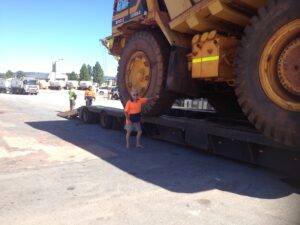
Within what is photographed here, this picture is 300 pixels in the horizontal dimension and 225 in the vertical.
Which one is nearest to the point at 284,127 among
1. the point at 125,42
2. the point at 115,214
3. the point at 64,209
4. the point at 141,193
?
the point at 141,193

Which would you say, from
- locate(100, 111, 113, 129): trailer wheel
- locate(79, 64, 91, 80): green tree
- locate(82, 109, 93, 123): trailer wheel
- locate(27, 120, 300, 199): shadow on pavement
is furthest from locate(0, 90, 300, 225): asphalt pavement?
locate(79, 64, 91, 80): green tree

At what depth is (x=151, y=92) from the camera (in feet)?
27.5

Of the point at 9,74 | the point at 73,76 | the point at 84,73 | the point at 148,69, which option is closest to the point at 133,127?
the point at 148,69

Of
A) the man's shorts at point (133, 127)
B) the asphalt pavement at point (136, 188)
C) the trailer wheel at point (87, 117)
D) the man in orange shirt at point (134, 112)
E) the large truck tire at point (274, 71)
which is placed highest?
the large truck tire at point (274, 71)

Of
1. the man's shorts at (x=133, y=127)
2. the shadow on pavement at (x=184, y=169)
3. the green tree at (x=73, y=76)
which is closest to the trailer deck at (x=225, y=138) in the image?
the shadow on pavement at (x=184, y=169)

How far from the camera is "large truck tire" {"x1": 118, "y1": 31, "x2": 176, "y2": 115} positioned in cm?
812

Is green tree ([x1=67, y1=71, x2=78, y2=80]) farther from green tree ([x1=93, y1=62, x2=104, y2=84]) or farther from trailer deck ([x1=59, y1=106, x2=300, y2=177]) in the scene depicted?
trailer deck ([x1=59, y1=106, x2=300, y2=177])

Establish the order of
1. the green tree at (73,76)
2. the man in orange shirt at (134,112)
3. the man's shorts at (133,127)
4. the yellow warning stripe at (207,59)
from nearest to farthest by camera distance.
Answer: the yellow warning stripe at (207,59) < the man in orange shirt at (134,112) < the man's shorts at (133,127) < the green tree at (73,76)

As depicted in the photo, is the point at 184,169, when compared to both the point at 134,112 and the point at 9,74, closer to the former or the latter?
the point at 134,112

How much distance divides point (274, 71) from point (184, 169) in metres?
2.28

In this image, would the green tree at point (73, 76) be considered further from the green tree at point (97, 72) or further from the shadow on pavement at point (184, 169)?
the shadow on pavement at point (184, 169)

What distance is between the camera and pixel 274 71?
521 centimetres

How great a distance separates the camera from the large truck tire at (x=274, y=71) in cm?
486

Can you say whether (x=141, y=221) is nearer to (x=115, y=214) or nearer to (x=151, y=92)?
(x=115, y=214)
